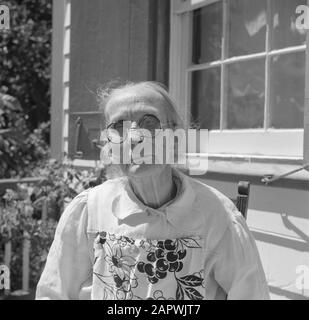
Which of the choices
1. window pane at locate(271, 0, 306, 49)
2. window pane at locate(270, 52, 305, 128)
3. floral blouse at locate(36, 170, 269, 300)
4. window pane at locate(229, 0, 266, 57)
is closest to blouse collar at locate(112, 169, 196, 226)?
floral blouse at locate(36, 170, 269, 300)

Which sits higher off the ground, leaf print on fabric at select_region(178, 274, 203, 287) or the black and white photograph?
the black and white photograph

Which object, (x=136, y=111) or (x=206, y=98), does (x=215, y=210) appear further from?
(x=206, y=98)

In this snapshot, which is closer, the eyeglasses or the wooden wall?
the eyeglasses

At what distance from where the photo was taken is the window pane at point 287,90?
103 inches

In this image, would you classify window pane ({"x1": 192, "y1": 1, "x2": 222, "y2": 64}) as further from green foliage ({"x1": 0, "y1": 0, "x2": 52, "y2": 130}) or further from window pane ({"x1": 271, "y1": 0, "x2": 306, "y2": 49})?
green foliage ({"x1": 0, "y1": 0, "x2": 52, "y2": 130})

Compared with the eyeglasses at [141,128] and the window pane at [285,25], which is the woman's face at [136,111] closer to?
the eyeglasses at [141,128]

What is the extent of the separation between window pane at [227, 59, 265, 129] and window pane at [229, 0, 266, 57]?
78 millimetres

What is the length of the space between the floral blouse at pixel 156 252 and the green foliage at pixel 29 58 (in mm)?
7687

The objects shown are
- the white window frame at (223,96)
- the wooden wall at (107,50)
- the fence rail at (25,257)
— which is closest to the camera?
the white window frame at (223,96)

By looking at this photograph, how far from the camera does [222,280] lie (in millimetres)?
1366

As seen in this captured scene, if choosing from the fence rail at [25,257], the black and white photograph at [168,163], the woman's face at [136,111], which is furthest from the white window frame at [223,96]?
the fence rail at [25,257]

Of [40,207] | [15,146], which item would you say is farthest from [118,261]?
[15,146]

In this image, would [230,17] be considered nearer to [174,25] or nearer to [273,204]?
[174,25]

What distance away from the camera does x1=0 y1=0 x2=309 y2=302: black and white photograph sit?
1.36 metres
